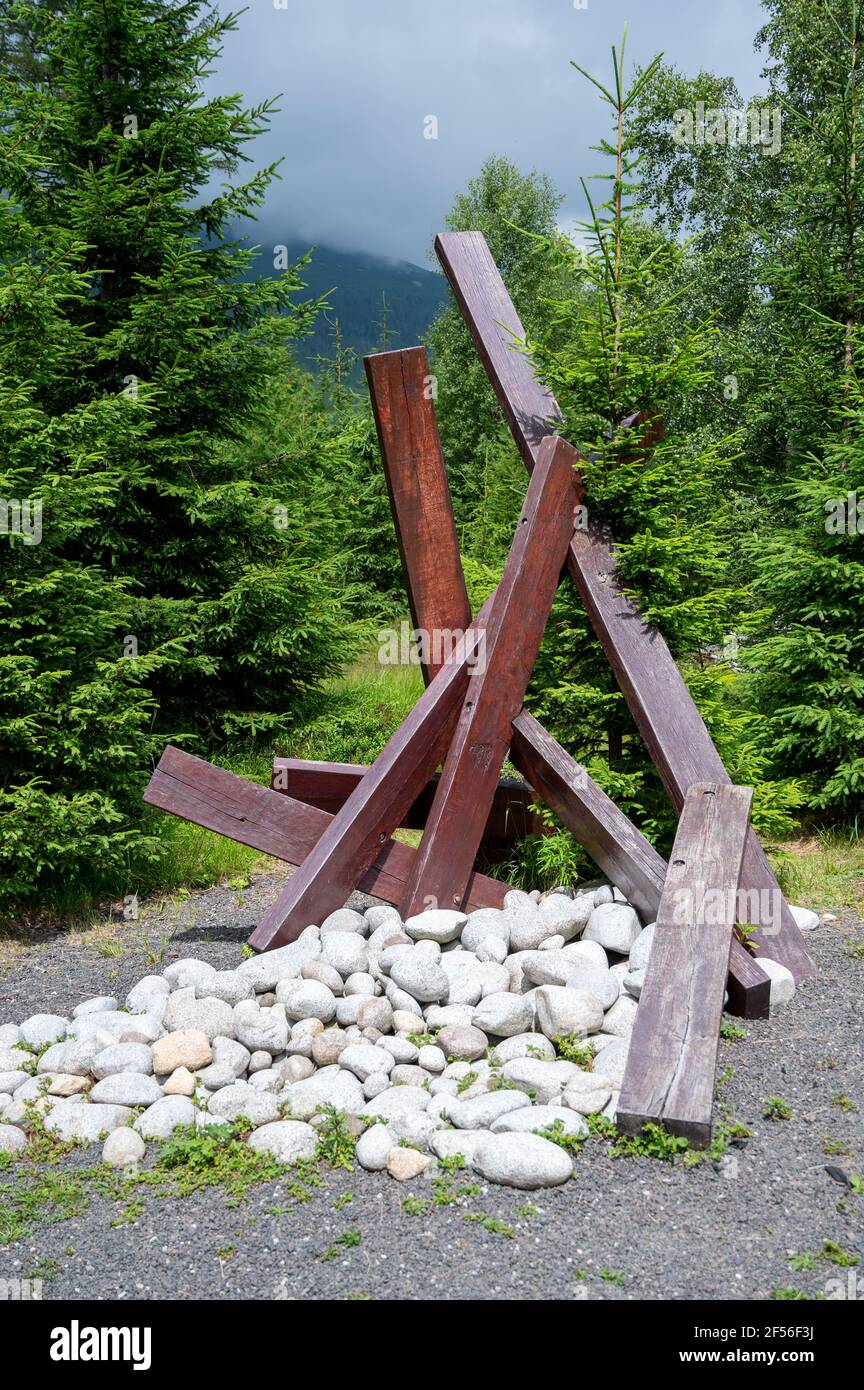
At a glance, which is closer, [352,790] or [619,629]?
[619,629]

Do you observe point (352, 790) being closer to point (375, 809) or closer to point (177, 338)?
point (375, 809)

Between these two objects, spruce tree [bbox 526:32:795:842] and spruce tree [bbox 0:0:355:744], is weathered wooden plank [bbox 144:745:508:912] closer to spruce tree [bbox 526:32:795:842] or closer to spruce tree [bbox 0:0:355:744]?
spruce tree [bbox 526:32:795:842]

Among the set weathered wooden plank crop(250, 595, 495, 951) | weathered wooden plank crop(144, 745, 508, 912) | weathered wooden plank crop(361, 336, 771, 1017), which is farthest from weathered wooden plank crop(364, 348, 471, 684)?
weathered wooden plank crop(144, 745, 508, 912)

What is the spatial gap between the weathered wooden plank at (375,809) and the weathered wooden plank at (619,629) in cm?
60

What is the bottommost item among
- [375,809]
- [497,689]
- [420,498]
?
[375,809]

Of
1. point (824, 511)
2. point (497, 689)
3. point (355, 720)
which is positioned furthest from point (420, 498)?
point (355, 720)

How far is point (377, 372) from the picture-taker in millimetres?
4766

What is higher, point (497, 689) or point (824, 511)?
point (824, 511)

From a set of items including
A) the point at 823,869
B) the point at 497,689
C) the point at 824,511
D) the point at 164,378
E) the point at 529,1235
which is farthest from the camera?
the point at 164,378

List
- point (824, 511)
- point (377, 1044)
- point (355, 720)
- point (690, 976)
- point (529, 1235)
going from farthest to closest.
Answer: point (355, 720) < point (824, 511) < point (377, 1044) < point (690, 976) < point (529, 1235)

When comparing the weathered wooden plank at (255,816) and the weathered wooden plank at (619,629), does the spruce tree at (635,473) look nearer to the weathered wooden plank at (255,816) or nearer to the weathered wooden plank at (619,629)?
the weathered wooden plank at (619,629)

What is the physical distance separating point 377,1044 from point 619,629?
2246mm

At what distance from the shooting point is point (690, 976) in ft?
11.2
